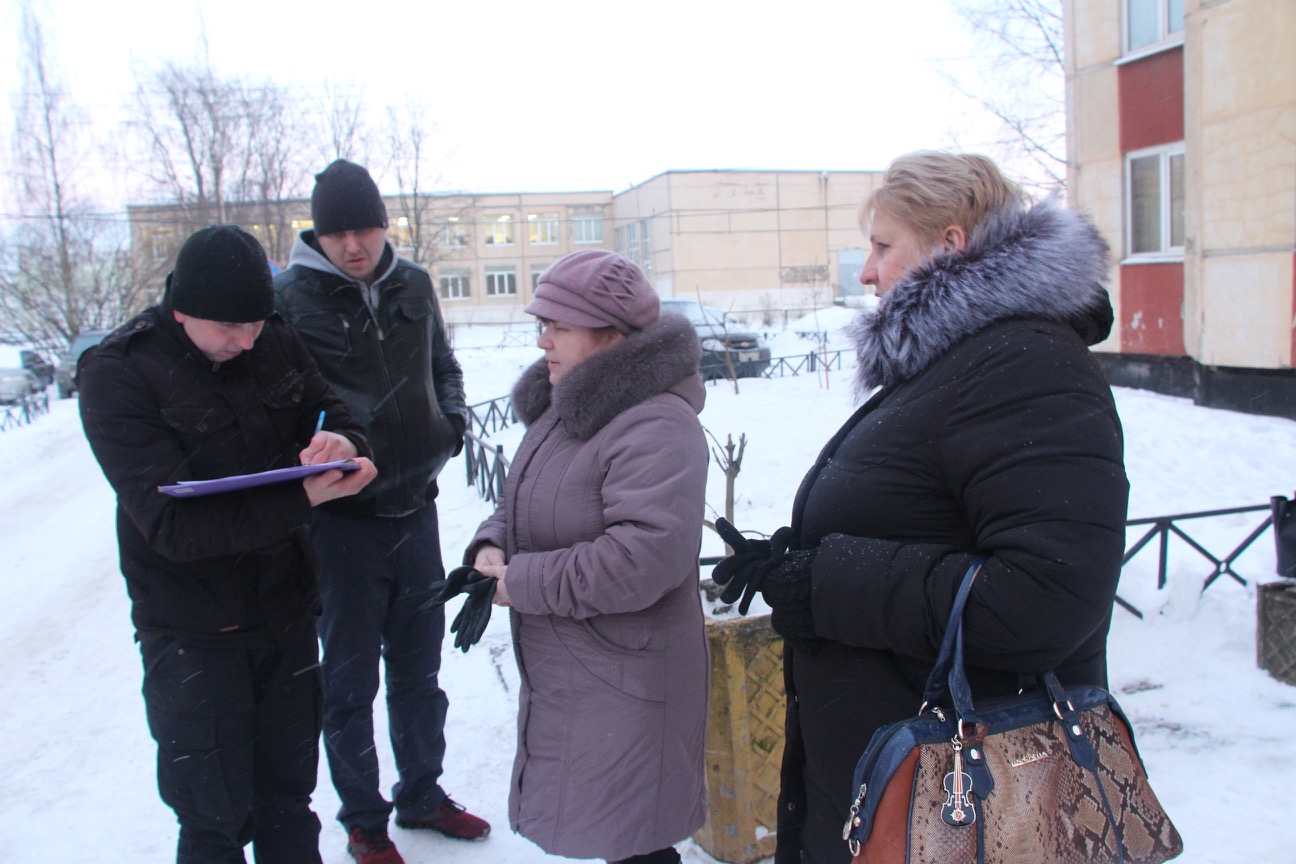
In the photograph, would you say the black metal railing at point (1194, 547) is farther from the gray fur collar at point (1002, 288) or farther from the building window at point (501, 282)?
the building window at point (501, 282)

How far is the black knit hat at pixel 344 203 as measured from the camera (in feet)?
10.2

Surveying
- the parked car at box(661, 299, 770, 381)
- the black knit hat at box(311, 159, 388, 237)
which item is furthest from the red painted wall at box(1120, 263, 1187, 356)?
the black knit hat at box(311, 159, 388, 237)

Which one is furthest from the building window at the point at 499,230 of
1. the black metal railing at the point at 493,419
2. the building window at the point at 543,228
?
the black metal railing at the point at 493,419

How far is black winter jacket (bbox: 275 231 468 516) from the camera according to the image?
10.2 ft

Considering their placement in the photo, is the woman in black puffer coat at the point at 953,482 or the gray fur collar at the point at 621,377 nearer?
the woman in black puffer coat at the point at 953,482

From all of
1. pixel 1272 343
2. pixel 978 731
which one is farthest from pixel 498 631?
pixel 1272 343

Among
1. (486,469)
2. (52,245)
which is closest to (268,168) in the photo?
(52,245)

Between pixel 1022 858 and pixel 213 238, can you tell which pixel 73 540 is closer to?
pixel 213 238

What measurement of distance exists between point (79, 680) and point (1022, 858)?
5491 millimetres

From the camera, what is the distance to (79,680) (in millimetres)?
5312

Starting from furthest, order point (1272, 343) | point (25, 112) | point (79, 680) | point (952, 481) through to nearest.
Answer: point (25, 112)
point (1272, 343)
point (79, 680)
point (952, 481)

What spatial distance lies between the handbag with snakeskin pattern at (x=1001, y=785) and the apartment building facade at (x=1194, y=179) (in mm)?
9745

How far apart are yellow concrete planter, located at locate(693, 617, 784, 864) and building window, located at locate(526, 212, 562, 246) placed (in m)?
53.1

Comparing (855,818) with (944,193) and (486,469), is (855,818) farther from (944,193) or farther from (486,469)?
(486,469)
